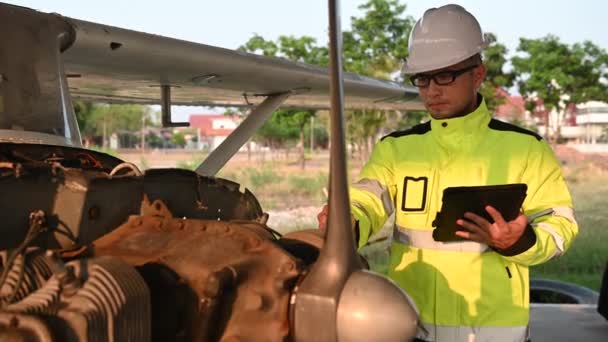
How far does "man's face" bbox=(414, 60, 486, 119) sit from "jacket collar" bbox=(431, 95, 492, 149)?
22mm

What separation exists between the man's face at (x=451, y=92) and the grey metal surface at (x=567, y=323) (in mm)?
3885

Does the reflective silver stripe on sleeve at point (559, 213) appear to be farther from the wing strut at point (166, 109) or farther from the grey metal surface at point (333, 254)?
the wing strut at point (166, 109)

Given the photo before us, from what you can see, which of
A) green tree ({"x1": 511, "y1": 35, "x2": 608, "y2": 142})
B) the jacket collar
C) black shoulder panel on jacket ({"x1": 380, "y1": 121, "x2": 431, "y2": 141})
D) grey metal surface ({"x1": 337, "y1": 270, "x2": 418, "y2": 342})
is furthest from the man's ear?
green tree ({"x1": 511, "y1": 35, "x2": 608, "y2": 142})

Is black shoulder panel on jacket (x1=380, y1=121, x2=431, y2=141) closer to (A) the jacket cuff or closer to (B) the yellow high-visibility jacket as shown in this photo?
(B) the yellow high-visibility jacket

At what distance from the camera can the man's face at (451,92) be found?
2.84 metres

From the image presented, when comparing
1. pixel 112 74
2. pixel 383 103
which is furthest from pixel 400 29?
pixel 112 74

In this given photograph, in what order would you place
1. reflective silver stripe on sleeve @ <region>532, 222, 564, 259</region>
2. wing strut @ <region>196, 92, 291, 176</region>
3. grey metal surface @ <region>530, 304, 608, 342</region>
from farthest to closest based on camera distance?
grey metal surface @ <region>530, 304, 608, 342</region> → wing strut @ <region>196, 92, 291, 176</region> → reflective silver stripe on sleeve @ <region>532, 222, 564, 259</region>

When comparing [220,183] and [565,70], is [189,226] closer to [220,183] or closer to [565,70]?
[220,183]

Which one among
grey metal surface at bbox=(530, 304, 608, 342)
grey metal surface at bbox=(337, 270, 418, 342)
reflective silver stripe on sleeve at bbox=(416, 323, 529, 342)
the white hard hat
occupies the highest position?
the white hard hat

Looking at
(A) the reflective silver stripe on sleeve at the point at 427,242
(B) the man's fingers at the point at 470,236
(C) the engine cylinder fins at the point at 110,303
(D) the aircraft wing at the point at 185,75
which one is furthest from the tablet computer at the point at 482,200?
(D) the aircraft wing at the point at 185,75

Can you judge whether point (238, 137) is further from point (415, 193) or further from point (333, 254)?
point (333, 254)

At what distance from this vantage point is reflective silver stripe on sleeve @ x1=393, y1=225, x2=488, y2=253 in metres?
2.76

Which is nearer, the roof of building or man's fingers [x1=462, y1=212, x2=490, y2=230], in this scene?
man's fingers [x1=462, y1=212, x2=490, y2=230]

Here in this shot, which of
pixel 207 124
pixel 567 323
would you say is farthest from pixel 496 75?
pixel 207 124
